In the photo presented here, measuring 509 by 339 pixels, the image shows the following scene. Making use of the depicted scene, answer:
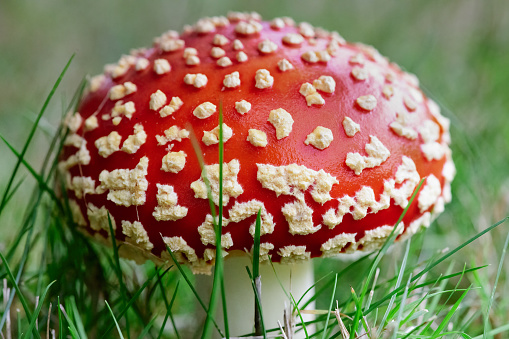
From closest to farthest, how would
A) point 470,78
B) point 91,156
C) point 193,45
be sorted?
1. point 91,156
2. point 193,45
3. point 470,78

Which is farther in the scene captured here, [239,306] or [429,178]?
[239,306]

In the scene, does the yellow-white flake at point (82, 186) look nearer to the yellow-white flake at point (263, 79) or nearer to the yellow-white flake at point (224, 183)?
the yellow-white flake at point (224, 183)

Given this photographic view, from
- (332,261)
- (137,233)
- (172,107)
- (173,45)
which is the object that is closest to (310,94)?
(172,107)

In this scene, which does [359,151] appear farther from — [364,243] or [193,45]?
[193,45]

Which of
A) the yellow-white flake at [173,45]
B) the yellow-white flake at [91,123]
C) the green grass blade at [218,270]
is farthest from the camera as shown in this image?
the yellow-white flake at [173,45]

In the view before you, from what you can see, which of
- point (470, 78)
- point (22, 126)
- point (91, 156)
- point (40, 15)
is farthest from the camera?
point (40, 15)

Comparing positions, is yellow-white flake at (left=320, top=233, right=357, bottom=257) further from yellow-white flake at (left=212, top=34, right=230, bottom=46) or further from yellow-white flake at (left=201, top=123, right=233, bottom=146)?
yellow-white flake at (left=212, top=34, right=230, bottom=46)

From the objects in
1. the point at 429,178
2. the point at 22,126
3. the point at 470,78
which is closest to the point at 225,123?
the point at 429,178

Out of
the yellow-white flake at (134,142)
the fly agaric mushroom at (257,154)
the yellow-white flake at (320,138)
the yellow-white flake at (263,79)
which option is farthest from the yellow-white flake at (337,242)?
the yellow-white flake at (134,142)
